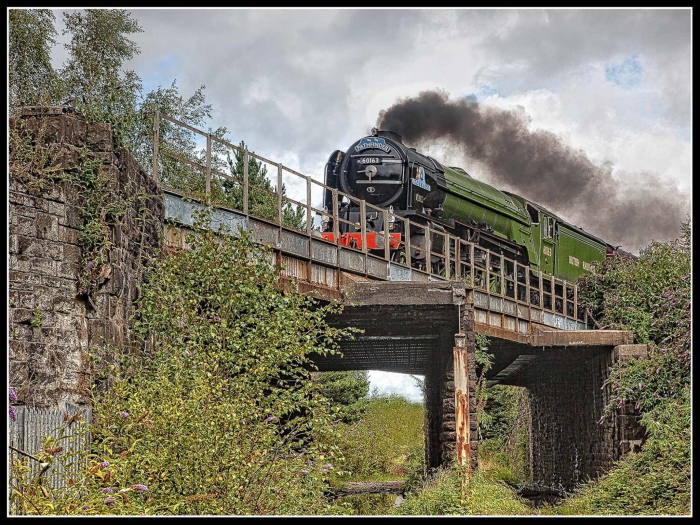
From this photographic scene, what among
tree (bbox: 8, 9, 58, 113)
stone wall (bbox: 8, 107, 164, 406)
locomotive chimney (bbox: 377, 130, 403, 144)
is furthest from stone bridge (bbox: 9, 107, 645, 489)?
tree (bbox: 8, 9, 58, 113)

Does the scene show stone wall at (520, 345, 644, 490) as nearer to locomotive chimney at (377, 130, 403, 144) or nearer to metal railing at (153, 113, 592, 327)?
metal railing at (153, 113, 592, 327)

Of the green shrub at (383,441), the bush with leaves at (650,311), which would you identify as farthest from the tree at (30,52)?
the bush with leaves at (650,311)

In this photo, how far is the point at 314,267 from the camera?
528 inches

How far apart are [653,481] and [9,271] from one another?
9.60 m

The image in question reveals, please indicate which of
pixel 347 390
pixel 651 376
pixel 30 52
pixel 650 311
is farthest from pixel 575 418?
pixel 30 52

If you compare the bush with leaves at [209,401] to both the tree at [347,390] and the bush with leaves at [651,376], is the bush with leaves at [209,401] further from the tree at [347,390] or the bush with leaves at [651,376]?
the tree at [347,390]

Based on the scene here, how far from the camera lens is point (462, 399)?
13797 mm

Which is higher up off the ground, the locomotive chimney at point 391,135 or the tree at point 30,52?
the tree at point 30,52

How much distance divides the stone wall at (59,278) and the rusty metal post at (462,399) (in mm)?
6195

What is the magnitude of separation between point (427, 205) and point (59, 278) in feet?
46.6

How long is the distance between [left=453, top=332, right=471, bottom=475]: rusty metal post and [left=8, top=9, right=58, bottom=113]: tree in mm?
18100

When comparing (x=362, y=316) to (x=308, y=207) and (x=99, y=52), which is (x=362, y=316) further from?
(x=99, y=52)

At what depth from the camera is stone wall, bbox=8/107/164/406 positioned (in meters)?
8.20

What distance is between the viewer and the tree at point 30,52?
27.1 m
